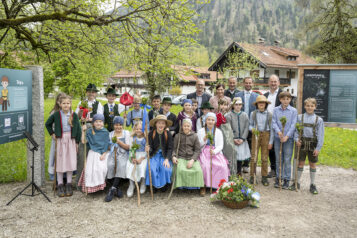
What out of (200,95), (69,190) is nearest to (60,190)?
(69,190)

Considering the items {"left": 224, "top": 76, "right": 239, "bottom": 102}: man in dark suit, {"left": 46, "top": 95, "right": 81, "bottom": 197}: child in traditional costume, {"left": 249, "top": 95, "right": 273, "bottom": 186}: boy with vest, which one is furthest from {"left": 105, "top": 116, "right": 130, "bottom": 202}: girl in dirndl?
{"left": 224, "top": 76, "right": 239, "bottom": 102}: man in dark suit

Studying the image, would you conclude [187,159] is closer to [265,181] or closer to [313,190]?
[265,181]

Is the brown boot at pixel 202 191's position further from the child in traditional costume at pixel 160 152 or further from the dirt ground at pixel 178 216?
the child in traditional costume at pixel 160 152

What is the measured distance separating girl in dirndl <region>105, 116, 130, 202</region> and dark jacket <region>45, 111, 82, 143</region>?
671 mm

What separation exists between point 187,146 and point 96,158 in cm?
189

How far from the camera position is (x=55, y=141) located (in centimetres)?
564

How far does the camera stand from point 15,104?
540 centimetres

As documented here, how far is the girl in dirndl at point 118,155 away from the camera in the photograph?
18.5 feet

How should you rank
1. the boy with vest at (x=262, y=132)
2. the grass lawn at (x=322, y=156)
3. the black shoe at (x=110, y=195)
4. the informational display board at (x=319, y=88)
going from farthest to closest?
the informational display board at (x=319, y=88), the grass lawn at (x=322, y=156), the boy with vest at (x=262, y=132), the black shoe at (x=110, y=195)

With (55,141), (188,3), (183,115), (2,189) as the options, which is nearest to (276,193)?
(183,115)

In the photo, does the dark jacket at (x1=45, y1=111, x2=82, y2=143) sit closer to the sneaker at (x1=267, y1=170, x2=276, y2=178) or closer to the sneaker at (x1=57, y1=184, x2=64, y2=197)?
the sneaker at (x1=57, y1=184, x2=64, y2=197)

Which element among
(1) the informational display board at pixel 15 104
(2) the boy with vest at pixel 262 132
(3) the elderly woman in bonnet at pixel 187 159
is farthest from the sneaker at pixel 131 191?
(2) the boy with vest at pixel 262 132

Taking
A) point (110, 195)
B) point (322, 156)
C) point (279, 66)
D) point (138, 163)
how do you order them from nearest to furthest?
point (110, 195) → point (138, 163) → point (322, 156) → point (279, 66)

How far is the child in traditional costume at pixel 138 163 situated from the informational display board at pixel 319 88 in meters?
4.64
